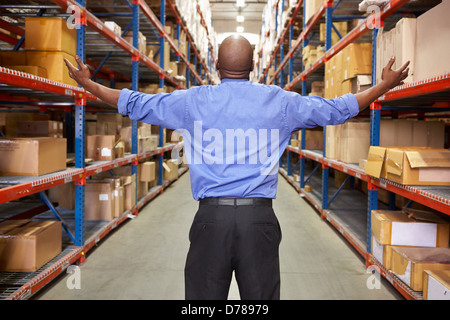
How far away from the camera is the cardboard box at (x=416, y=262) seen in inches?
101

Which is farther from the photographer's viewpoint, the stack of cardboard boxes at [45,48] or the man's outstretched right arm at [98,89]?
the stack of cardboard boxes at [45,48]

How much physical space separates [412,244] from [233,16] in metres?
19.8

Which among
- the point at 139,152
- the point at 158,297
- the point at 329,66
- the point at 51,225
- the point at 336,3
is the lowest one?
the point at 158,297

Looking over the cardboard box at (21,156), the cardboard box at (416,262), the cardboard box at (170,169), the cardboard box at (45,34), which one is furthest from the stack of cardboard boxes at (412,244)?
the cardboard box at (170,169)

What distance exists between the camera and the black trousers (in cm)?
151

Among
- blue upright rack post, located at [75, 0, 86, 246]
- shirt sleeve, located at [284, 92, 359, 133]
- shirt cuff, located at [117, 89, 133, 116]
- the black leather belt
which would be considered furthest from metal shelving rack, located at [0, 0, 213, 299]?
shirt sleeve, located at [284, 92, 359, 133]

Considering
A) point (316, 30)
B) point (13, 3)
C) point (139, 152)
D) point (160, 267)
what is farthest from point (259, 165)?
point (316, 30)

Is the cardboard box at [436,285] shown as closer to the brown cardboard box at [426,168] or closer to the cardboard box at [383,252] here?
the cardboard box at [383,252]

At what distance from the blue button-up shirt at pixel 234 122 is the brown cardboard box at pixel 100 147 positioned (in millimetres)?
3017

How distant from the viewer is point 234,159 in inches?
60.5

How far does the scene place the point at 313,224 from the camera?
16.8ft

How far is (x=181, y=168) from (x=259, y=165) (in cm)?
962

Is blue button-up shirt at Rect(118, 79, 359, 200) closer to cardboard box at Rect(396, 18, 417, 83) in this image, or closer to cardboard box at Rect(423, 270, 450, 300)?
cardboard box at Rect(423, 270, 450, 300)
